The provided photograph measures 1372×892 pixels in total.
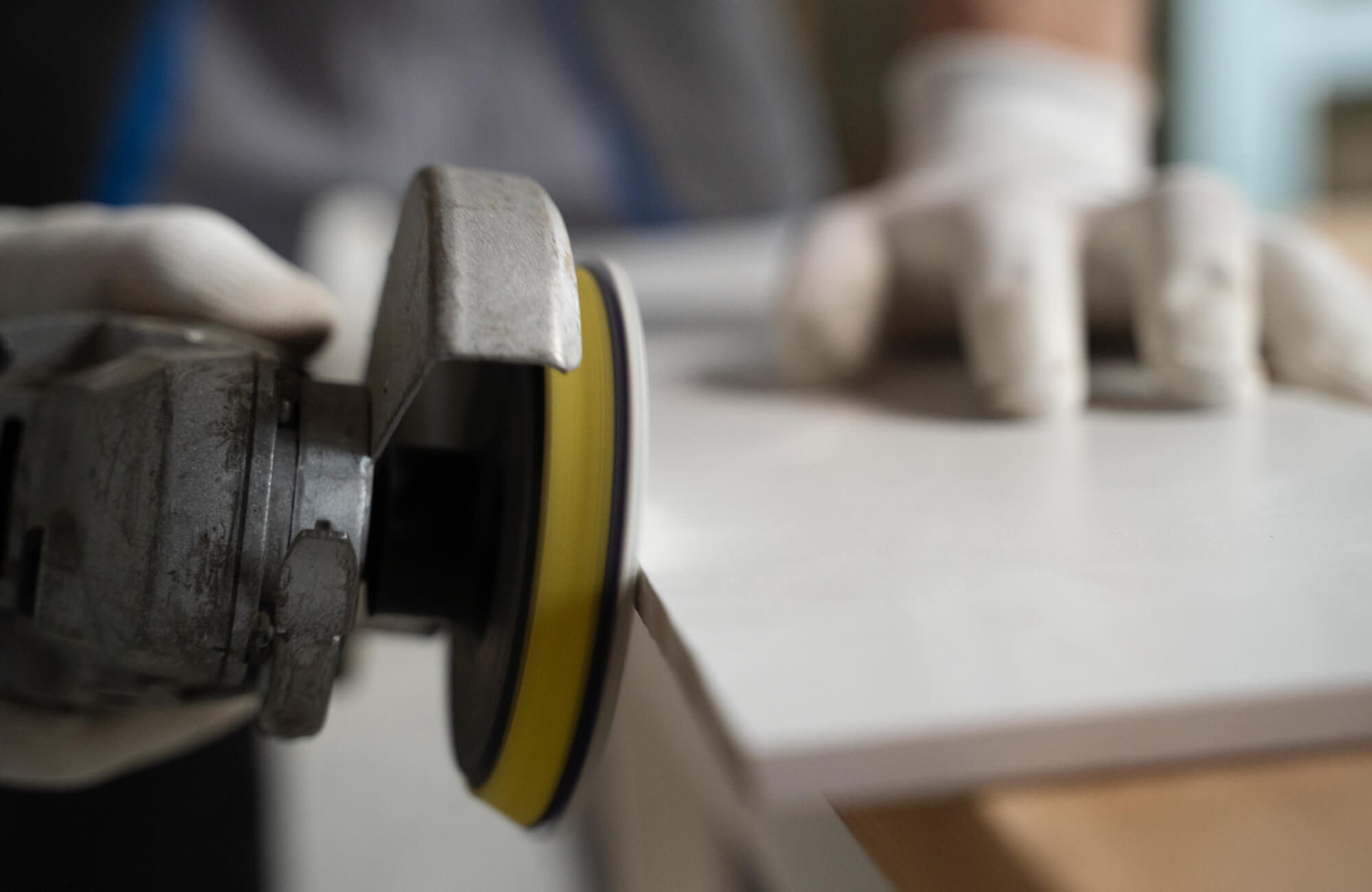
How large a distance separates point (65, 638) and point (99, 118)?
0.82 meters

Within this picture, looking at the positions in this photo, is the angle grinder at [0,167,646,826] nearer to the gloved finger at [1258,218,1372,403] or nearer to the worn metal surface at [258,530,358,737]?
the worn metal surface at [258,530,358,737]

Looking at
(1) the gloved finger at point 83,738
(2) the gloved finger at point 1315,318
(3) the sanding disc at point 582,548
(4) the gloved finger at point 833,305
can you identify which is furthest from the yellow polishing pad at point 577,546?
(2) the gloved finger at point 1315,318

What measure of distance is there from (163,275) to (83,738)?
0.22 metres

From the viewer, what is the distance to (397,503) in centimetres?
39

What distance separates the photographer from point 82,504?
0.36 m

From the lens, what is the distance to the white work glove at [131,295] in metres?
0.47

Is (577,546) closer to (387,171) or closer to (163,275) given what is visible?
(163,275)

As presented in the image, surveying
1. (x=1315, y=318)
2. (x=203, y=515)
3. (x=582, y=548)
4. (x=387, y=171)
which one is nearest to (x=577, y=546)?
(x=582, y=548)

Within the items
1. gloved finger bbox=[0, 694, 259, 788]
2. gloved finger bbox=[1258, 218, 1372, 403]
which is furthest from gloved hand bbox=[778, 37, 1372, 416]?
gloved finger bbox=[0, 694, 259, 788]

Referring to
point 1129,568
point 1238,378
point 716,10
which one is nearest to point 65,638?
point 1129,568

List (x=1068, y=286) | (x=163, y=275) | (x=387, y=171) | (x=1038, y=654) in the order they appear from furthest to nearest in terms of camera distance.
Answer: (x=387, y=171), (x=1068, y=286), (x=163, y=275), (x=1038, y=654)

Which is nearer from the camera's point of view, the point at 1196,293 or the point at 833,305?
the point at 1196,293

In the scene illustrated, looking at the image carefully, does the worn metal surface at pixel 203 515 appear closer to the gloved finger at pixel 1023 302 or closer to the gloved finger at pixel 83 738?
the gloved finger at pixel 83 738

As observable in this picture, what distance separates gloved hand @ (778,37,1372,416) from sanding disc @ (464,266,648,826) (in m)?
0.27
